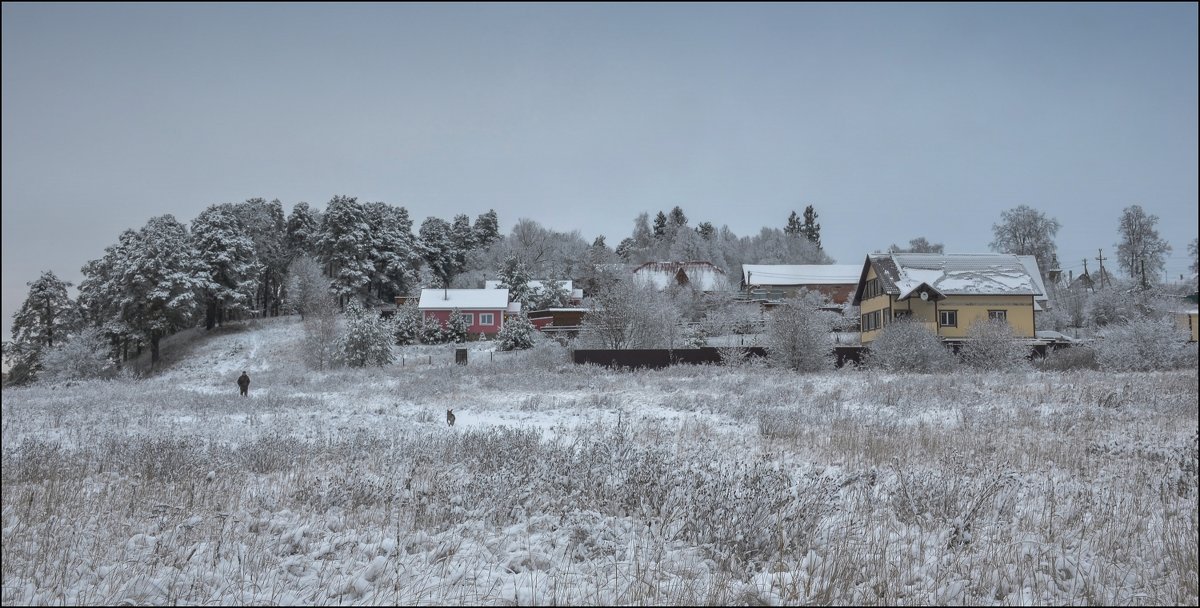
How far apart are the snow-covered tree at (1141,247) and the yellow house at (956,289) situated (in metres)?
7.74

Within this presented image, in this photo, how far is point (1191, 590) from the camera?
178 inches

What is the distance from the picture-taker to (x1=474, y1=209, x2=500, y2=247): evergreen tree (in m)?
105

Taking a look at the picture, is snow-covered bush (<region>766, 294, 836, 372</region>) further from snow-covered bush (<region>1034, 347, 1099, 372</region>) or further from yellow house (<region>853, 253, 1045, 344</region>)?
snow-covered bush (<region>1034, 347, 1099, 372</region>)

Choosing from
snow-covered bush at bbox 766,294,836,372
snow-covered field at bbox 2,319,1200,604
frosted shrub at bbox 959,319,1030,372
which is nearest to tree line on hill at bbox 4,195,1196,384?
frosted shrub at bbox 959,319,1030,372

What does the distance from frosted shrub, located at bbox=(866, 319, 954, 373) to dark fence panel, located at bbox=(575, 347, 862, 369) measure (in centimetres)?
408

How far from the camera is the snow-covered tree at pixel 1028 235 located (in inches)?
1853

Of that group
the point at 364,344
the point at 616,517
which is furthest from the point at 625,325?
the point at 616,517

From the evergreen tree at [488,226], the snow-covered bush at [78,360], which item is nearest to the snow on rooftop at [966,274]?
the snow-covered bush at [78,360]

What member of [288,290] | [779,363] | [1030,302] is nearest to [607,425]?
[779,363]

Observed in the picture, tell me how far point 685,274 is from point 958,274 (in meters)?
36.8

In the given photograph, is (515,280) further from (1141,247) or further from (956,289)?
(1141,247)

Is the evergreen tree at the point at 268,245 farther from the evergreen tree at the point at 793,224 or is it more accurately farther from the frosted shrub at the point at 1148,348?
the evergreen tree at the point at 793,224

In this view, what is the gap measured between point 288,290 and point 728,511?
70.1 meters

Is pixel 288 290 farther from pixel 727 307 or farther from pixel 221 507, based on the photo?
pixel 221 507
